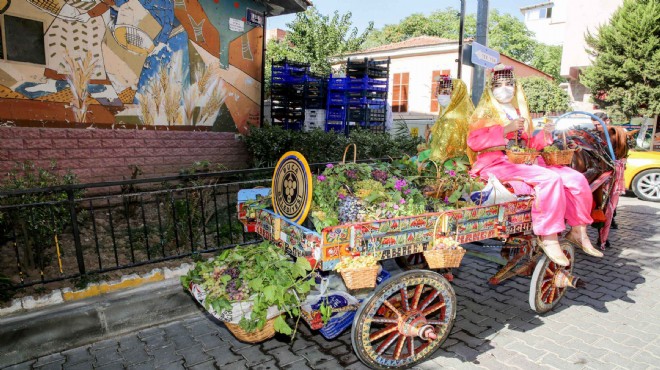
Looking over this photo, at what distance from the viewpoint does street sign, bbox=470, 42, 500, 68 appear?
6184mm

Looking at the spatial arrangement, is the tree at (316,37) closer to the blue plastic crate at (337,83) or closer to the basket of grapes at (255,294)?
the blue plastic crate at (337,83)

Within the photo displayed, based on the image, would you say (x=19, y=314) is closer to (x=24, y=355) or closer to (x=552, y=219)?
(x=24, y=355)

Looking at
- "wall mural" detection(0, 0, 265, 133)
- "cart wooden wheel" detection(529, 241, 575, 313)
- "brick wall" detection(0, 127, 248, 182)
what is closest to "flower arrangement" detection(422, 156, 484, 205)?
"cart wooden wheel" detection(529, 241, 575, 313)

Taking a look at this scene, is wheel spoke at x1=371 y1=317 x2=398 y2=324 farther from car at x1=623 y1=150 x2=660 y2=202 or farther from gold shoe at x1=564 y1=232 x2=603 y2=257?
car at x1=623 y1=150 x2=660 y2=202

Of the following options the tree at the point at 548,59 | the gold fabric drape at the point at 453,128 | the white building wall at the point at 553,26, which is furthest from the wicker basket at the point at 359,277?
the white building wall at the point at 553,26

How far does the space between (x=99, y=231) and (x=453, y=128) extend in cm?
515

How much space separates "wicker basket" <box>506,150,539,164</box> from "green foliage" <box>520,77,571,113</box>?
22882 millimetres

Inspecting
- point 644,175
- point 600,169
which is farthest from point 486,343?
point 644,175

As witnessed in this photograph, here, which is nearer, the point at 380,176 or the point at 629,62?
the point at 380,176

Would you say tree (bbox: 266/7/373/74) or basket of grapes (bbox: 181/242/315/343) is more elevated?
tree (bbox: 266/7/373/74)

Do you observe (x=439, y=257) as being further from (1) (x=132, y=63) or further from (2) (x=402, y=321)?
(1) (x=132, y=63)

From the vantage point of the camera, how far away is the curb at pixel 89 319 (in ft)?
11.2

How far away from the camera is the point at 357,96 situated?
10.5 metres

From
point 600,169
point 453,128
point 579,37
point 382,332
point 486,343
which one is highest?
point 579,37
